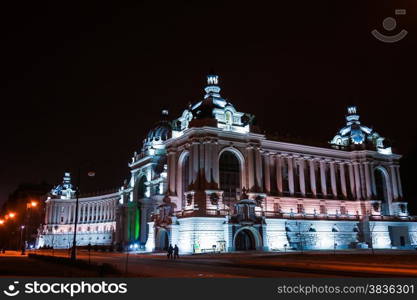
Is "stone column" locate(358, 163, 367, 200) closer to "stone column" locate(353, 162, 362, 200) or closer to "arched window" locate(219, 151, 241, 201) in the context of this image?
"stone column" locate(353, 162, 362, 200)

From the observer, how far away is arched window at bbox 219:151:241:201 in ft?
225

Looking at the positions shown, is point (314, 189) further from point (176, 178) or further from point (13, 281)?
point (13, 281)

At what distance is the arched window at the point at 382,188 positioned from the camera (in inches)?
3334

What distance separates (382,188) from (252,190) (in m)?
33.8

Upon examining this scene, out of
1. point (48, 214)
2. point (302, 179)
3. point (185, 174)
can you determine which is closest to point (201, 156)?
point (185, 174)

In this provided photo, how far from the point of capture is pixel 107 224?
121250 millimetres

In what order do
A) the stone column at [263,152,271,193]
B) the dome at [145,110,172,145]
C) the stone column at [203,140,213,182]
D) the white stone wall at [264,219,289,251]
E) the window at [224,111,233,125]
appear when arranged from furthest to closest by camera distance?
the dome at [145,110,172,145] < the stone column at [263,152,271,193] < the window at [224,111,233,125] < the white stone wall at [264,219,289,251] < the stone column at [203,140,213,182]

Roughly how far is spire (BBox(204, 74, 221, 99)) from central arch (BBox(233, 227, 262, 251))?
23.9 meters

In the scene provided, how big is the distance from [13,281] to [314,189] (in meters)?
69.7

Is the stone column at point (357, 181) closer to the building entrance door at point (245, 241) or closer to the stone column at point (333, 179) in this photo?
the stone column at point (333, 179)

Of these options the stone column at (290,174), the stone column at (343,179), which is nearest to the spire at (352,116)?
the stone column at (343,179)

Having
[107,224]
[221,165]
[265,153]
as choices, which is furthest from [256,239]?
[107,224]

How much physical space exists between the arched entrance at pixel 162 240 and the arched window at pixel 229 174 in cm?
1095

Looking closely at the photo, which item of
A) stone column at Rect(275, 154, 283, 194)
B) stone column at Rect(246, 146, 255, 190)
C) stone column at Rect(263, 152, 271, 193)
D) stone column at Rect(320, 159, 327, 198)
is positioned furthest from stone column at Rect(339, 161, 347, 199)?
stone column at Rect(246, 146, 255, 190)
